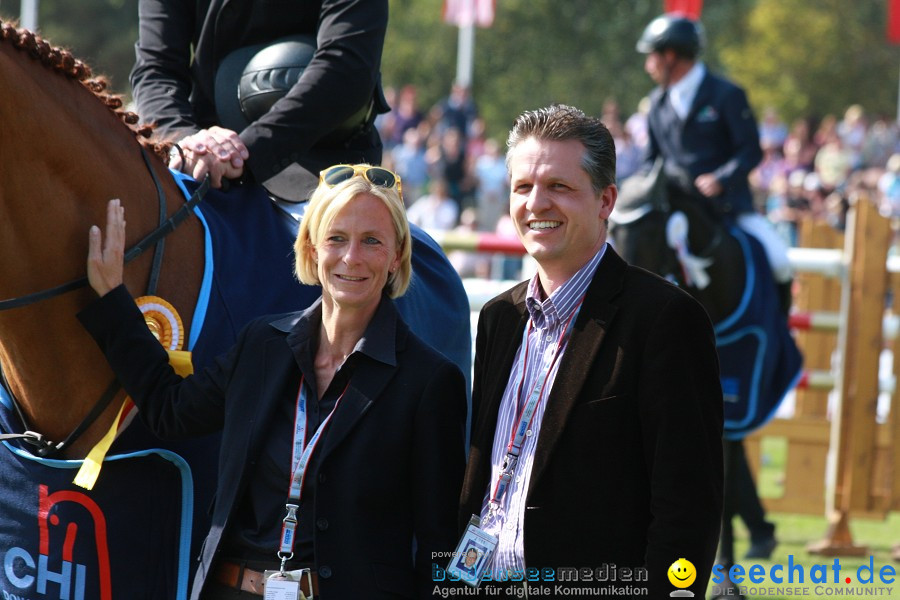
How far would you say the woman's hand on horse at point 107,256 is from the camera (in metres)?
3.23

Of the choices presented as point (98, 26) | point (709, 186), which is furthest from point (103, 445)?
point (98, 26)

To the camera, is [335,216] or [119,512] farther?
[119,512]

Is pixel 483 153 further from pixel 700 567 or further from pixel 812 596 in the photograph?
pixel 700 567

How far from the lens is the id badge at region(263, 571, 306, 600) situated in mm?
2768

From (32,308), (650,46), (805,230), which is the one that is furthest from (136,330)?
(805,230)

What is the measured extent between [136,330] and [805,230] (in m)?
7.15

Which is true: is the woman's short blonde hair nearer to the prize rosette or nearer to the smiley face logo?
the prize rosette

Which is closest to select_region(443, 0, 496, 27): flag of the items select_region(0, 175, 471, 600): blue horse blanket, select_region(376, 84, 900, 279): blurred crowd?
select_region(376, 84, 900, 279): blurred crowd

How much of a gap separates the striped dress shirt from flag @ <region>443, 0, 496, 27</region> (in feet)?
69.1

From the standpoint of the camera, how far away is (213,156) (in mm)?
3846

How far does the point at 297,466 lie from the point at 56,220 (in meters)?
0.95

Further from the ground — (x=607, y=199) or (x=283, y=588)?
(x=607, y=199)

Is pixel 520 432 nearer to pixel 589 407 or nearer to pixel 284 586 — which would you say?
pixel 589 407

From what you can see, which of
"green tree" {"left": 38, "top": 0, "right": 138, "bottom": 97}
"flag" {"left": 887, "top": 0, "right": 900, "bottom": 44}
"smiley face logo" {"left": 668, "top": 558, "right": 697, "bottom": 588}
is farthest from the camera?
"green tree" {"left": 38, "top": 0, "right": 138, "bottom": 97}
